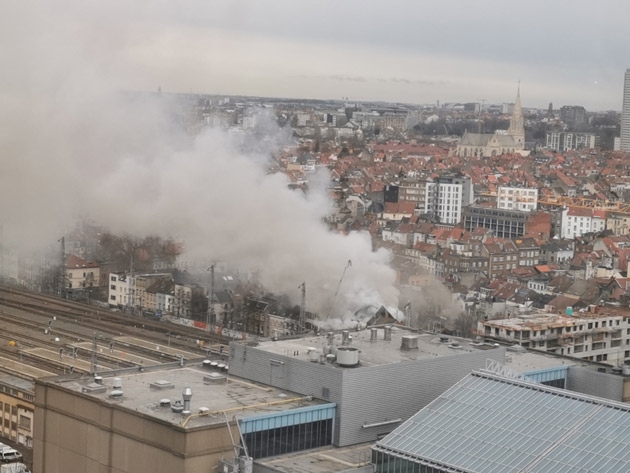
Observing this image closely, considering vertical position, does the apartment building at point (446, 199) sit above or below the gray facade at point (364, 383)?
below

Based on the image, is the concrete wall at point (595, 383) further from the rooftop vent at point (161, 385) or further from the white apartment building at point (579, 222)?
the white apartment building at point (579, 222)

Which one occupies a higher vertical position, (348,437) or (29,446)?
(348,437)

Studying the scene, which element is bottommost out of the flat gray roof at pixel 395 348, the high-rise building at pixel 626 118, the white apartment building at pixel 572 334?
the white apartment building at pixel 572 334

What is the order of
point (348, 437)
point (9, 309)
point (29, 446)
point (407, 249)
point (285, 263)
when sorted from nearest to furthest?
point (348, 437)
point (29, 446)
point (285, 263)
point (9, 309)
point (407, 249)

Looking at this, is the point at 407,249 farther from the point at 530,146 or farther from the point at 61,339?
the point at 530,146

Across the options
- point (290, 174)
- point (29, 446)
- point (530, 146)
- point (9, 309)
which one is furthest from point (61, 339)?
point (530, 146)

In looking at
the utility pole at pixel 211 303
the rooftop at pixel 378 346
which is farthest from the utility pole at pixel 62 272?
the rooftop at pixel 378 346
